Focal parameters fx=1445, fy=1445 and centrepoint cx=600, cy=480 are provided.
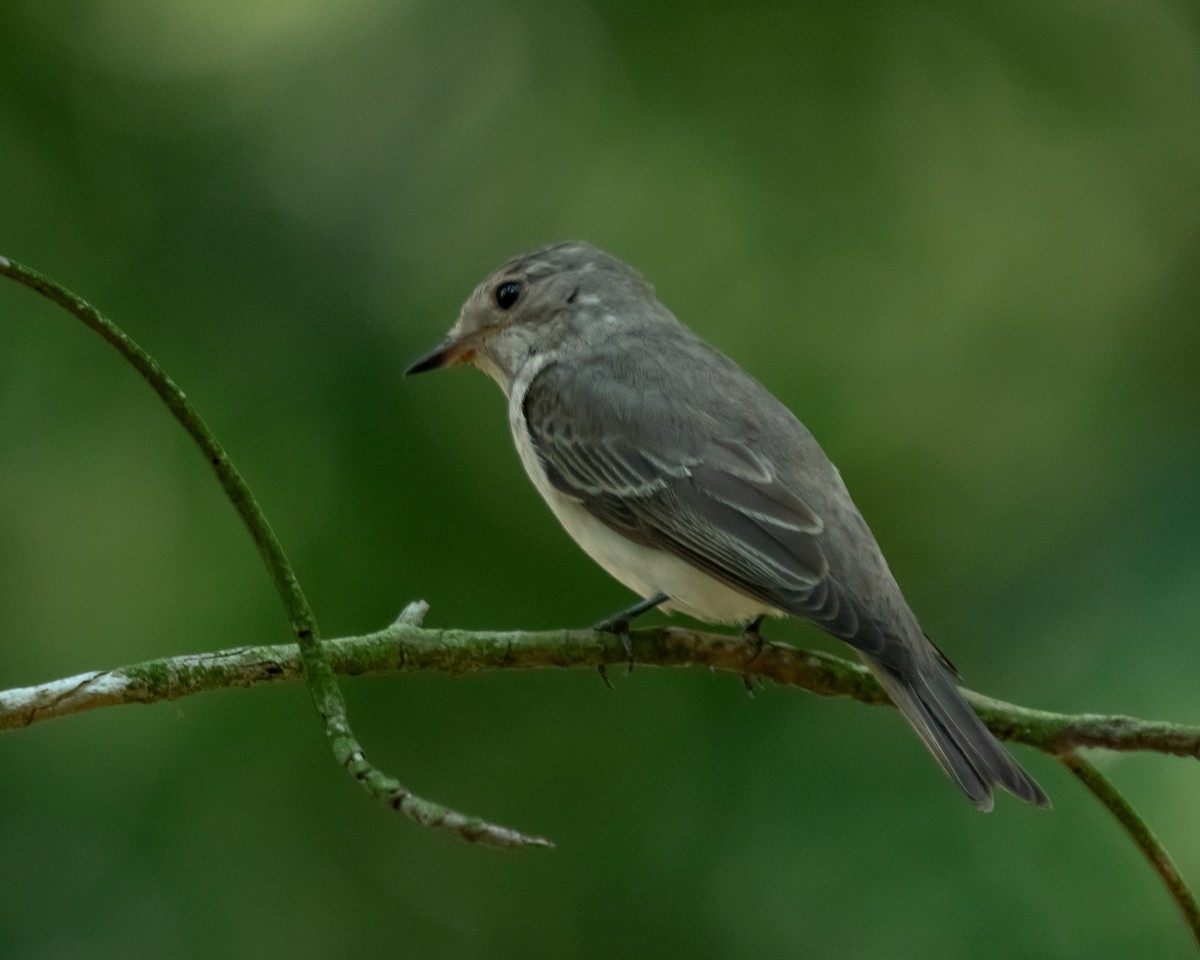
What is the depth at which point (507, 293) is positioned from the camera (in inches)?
169

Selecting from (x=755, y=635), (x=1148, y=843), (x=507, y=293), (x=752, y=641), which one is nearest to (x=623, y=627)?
(x=752, y=641)

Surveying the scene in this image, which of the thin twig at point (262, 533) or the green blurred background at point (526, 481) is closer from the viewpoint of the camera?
the thin twig at point (262, 533)

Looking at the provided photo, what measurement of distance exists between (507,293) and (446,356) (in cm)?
28

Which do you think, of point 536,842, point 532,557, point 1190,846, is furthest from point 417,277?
point 536,842

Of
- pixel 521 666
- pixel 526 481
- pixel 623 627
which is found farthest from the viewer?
pixel 526 481

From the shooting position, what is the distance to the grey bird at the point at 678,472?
3211mm

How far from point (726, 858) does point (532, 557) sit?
3.54 ft

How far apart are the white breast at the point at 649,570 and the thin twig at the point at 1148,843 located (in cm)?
96

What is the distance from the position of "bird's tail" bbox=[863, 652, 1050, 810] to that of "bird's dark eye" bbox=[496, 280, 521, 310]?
71.5 inches

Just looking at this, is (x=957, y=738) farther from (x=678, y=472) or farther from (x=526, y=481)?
(x=526, y=481)

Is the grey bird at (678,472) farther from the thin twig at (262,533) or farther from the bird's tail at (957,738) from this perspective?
the thin twig at (262,533)

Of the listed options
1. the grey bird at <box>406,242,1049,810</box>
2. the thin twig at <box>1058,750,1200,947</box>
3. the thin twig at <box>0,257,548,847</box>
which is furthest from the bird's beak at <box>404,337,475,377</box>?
the thin twig at <box>1058,750,1200,947</box>

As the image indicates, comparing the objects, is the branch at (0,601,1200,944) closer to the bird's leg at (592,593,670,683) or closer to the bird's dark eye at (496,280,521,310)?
the bird's leg at (592,593,670,683)

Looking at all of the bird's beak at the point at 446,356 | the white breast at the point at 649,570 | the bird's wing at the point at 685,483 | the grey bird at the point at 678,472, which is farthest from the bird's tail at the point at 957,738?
the bird's beak at the point at 446,356
